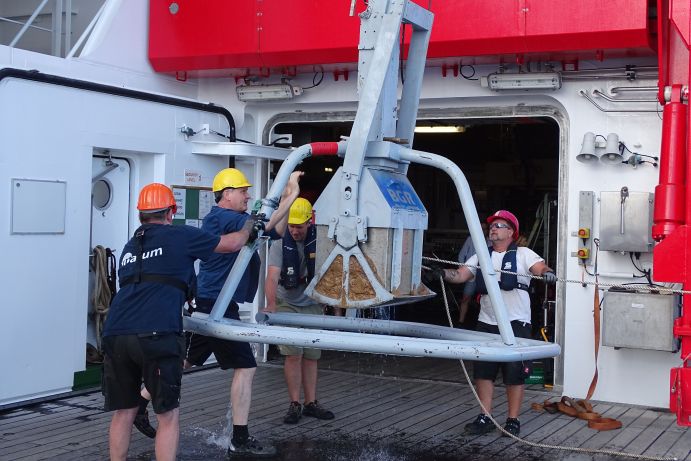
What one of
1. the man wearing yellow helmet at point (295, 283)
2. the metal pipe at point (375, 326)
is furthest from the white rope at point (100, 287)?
the metal pipe at point (375, 326)

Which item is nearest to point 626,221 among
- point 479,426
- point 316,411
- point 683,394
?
point 479,426

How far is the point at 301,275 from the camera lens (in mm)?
7539

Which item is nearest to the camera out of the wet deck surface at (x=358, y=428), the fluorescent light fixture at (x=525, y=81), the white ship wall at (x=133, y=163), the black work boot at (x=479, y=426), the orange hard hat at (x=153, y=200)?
the orange hard hat at (x=153, y=200)

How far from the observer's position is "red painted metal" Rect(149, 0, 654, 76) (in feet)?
25.4

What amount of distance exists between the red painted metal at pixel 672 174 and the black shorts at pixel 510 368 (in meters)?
1.57

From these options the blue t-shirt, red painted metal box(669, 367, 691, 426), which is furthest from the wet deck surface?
the blue t-shirt

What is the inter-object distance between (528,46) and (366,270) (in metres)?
3.98

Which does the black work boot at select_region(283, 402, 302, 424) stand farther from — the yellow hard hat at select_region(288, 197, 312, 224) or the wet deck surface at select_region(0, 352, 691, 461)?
the yellow hard hat at select_region(288, 197, 312, 224)

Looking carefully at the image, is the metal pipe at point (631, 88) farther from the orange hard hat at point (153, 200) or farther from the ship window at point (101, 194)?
the ship window at point (101, 194)

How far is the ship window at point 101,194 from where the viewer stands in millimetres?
8953

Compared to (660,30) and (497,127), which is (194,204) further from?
(497,127)

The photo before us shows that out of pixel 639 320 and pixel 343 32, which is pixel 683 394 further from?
pixel 343 32

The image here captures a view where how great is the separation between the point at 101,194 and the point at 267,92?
2198mm

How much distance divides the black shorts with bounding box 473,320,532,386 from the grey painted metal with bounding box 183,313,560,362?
7.17ft
